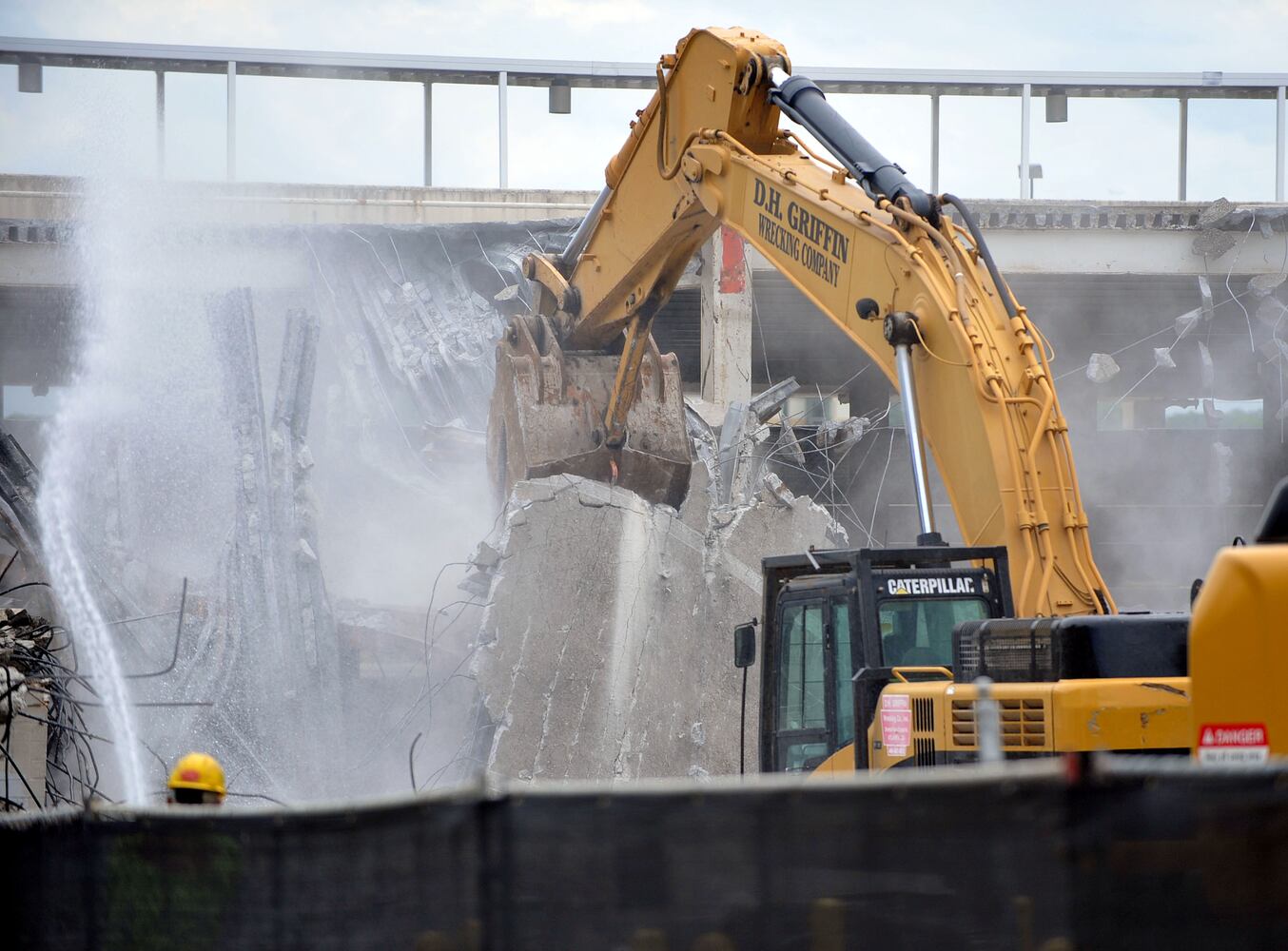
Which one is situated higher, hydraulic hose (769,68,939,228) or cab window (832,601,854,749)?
hydraulic hose (769,68,939,228)

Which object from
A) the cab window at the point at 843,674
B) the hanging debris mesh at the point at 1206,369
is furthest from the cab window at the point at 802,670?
the hanging debris mesh at the point at 1206,369

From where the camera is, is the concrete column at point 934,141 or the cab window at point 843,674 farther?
the concrete column at point 934,141

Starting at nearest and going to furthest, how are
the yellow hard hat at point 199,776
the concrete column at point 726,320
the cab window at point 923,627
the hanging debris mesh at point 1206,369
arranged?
the yellow hard hat at point 199,776, the cab window at point 923,627, the concrete column at point 726,320, the hanging debris mesh at point 1206,369

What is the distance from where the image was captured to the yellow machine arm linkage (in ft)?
22.0

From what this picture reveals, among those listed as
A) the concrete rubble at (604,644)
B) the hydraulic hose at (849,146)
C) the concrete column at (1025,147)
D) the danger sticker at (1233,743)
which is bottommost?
the concrete rubble at (604,644)

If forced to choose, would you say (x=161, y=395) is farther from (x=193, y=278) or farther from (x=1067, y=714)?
(x=1067, y=714)

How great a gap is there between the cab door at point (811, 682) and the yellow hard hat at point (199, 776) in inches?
117

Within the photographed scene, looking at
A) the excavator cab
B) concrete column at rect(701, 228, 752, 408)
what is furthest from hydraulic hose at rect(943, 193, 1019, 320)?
concrete column at rect(701, 228, 752, 408)

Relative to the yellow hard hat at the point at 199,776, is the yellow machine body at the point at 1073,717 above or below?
above

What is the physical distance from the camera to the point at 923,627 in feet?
23.0

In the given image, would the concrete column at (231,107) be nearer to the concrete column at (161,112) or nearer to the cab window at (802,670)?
the concrete column at (161,112)

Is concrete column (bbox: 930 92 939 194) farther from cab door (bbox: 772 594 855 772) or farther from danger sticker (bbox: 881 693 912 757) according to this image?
danger sticker (bbox: 881 693 912 757)

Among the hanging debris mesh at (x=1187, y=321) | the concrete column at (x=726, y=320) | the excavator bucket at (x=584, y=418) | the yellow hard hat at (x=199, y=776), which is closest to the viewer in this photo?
the yellow hard hat at (x=199, y=776)

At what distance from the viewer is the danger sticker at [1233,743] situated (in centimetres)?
365
